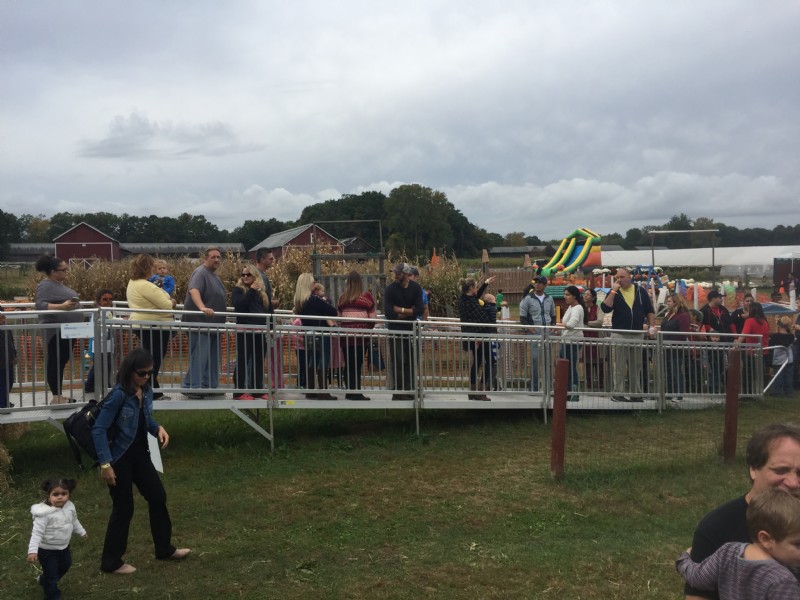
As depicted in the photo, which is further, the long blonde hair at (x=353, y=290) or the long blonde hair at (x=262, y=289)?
the long blonde hair at (x=353, y=290)

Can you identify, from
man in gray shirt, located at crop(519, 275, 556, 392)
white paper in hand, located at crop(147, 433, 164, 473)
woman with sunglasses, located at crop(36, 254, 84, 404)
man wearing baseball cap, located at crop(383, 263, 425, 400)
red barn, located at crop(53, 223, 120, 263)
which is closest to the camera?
white paper in hand, located at crop(147, 433, 164, 473)

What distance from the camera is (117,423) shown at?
5.93m

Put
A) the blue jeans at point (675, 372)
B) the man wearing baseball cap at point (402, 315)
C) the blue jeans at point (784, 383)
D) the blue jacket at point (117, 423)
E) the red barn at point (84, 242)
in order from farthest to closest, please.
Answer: the red barn at point (84, 242) → the blue jeans at point (784, 383) → the blue jeans at point (675, 372) → the man wearing baseball cap at point (402, 315) → the blue jacket at point (117, 423)

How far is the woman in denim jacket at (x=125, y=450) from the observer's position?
5.85 meters

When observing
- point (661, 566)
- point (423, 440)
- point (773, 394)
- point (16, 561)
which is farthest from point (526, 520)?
point (773, 394)

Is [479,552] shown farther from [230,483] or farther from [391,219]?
[391,219]

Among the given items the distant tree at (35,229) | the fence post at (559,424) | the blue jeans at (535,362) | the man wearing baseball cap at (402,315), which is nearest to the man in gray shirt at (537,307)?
the blue jeans at (535,362)

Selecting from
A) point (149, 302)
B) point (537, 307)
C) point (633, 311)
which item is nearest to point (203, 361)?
point (149, 302)

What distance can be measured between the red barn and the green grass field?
59.4m

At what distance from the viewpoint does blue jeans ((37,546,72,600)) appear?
536cm

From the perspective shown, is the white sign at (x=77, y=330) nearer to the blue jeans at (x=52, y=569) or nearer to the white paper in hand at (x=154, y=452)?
the white paper in hand at (x=154, y=452)

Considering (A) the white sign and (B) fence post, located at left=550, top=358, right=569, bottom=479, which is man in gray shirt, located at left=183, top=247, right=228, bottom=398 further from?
(B) fence post, located at left=550, top=358, right=569, bottom=479

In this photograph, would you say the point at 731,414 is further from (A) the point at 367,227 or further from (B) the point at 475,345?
(A) the point at 367,227

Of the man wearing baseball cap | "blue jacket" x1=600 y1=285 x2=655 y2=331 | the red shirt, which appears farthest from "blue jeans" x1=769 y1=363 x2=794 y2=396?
the man wearing baseball cap
